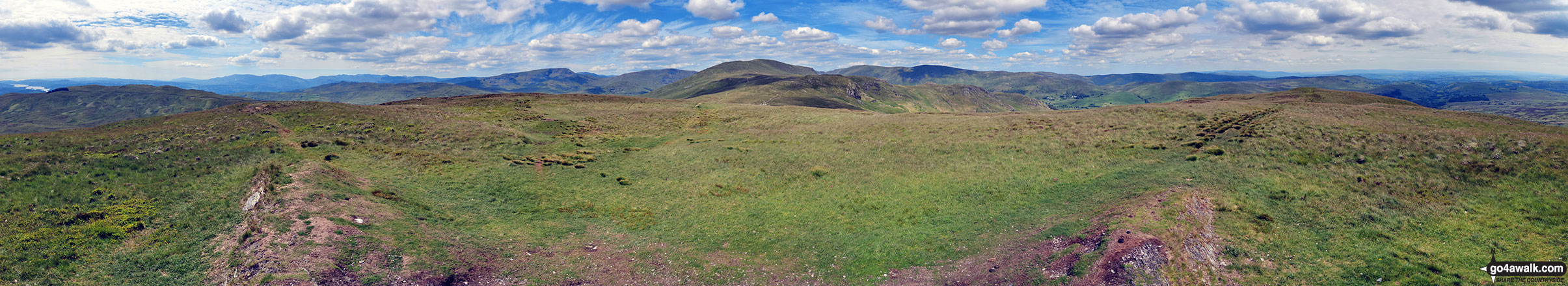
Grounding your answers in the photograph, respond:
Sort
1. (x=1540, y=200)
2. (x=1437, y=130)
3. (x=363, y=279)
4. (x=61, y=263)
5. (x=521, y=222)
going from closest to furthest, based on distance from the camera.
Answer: (x=61, y=263) → (x=363, y=279) → (x=1540, y=200) → (x=521, y=222) → (x=1437, y=130)

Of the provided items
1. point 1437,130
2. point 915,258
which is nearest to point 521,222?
point 915,258

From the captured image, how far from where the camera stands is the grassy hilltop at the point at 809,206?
19.8 m

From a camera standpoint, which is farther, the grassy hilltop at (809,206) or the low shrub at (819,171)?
the low shrub at (819,171)

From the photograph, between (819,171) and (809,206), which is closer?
(809,206)

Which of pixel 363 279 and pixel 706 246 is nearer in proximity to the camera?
pixel 363 279

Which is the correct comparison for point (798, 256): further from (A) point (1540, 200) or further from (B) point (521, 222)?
(A) point (1540, 200)

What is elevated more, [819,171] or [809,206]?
[819,171]

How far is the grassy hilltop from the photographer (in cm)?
1978

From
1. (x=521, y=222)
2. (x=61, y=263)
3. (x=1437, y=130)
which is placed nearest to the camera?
(x=61, y=263)

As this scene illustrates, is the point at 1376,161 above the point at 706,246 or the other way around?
above

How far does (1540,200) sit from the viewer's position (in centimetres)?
2273

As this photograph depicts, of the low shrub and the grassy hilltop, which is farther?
the low shrub

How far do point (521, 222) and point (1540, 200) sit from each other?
47.4 m

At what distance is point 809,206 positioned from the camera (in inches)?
1245
